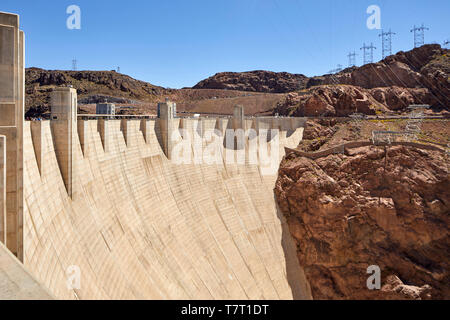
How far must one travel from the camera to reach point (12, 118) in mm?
8719

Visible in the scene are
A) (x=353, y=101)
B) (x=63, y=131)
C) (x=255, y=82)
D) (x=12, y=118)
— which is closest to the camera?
(x=12, y=118)

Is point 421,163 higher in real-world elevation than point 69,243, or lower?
higher

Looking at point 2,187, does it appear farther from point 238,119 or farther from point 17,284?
point 238,119

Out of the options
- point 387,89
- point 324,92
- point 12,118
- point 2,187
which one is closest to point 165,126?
point 12,118

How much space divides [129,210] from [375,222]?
20404 mm

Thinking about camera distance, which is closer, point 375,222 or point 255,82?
point 375,222

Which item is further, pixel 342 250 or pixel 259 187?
pixel 259 187

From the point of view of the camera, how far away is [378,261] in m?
25.4

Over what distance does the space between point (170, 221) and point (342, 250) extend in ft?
51.4
